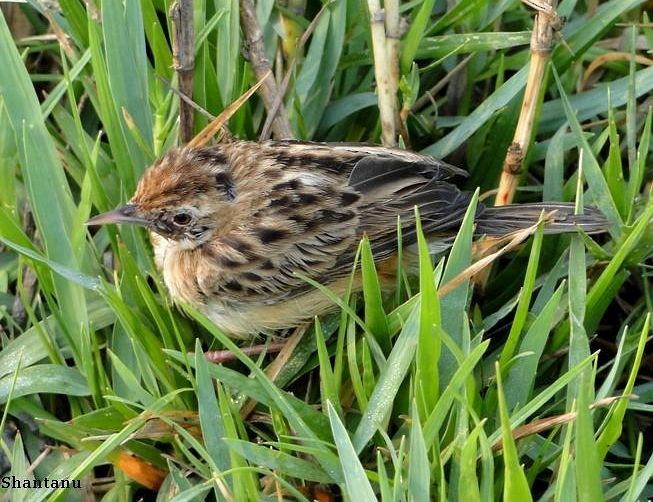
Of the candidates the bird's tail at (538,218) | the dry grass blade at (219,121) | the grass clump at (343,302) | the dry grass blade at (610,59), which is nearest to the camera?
the grass clump at (343,302)

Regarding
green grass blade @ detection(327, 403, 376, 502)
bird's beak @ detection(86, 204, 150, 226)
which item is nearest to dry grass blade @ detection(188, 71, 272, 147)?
bird's beak @ detection(86, 204, 150, 226)

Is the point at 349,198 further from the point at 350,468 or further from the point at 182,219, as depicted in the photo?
the point at 350,468

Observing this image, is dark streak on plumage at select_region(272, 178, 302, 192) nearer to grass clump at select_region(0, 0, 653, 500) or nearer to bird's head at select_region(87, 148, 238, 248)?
bird's head at select_region(87, 148, 238, 248)

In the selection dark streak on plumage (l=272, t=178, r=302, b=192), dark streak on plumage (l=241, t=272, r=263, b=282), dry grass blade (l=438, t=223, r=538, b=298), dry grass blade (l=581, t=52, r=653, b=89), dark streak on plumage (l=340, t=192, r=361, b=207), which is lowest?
dark streak on plumage (l=241, t=272, r=263, b=282)

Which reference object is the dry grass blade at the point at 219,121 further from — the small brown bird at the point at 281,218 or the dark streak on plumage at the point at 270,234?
the dark streak on plumage at the point at 270,234

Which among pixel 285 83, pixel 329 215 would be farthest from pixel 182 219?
pixel 285 83

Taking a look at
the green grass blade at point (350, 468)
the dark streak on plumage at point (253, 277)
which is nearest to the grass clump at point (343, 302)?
the green grass blade at point (350, 468)
